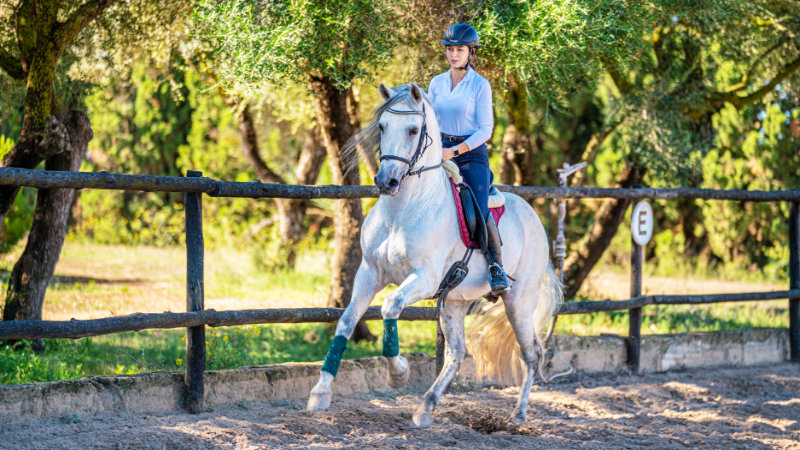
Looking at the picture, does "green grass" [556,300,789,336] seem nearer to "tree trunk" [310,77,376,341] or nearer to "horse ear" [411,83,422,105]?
"tree trunk" [310,77,376,341]

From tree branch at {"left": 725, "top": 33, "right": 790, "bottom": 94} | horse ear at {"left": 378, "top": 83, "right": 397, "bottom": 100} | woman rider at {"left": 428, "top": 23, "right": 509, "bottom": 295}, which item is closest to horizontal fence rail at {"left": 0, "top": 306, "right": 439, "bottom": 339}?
woman rider at {"left": 428, "top": 23, "right": 509, "bottom": 295}

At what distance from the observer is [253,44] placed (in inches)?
230

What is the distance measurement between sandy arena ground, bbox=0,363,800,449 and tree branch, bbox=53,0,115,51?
9.40 feet

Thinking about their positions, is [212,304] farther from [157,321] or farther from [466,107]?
[466,107]

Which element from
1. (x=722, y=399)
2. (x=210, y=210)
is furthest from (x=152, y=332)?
(x=210, y=210)

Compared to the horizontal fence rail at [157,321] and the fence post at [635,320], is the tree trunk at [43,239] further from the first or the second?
the fence post at [635,320]

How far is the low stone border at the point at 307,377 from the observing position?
14.8 feet

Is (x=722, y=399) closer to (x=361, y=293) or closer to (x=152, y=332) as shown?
(x=361, y=293)

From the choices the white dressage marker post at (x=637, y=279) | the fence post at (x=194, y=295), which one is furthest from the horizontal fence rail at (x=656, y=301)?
the fence post at (x=194, y=295)

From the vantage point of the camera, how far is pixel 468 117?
491 cm

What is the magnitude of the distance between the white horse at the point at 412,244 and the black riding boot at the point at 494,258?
0.24 feet

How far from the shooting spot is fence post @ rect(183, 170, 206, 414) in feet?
16.3

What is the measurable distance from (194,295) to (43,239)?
1907 mm

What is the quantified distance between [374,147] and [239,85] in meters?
1.97
